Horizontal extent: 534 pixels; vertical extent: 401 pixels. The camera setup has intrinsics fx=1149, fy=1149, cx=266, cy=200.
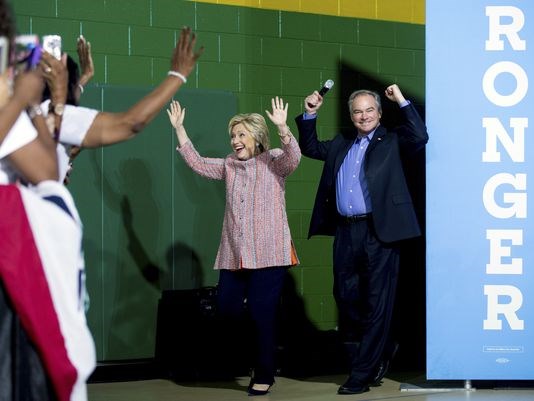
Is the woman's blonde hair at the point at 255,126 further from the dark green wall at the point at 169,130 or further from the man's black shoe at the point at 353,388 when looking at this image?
A: the man's black shoe at the point at 353,388

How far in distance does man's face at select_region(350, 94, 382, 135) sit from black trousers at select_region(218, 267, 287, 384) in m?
0.89

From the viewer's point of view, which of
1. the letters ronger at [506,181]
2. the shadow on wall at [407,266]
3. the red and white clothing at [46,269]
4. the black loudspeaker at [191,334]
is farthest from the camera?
the shadow on wall at [407,266]

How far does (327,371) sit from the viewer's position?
7.01 m

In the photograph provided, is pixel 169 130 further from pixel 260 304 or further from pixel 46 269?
pixel 46 269

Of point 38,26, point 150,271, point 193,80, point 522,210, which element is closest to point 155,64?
point 193,80

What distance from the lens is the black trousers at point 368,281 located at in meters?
6.13

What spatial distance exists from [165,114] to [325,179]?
1179 millimetres

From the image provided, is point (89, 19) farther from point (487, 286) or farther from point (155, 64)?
point (487, 286)

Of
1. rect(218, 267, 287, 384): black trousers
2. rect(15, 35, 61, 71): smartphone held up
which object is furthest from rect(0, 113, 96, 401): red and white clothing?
rect(218, 267, 287, 384): black trousers

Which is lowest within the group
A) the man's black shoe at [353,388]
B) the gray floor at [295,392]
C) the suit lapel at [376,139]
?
the gray floor at [295,392]

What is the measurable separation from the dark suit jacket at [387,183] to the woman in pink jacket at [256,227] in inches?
9.8

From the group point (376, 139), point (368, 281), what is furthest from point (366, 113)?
point (368, 281)

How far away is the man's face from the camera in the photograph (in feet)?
20.5

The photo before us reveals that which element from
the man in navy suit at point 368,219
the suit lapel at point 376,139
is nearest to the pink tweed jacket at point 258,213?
the man in navy suit at point 368,219
